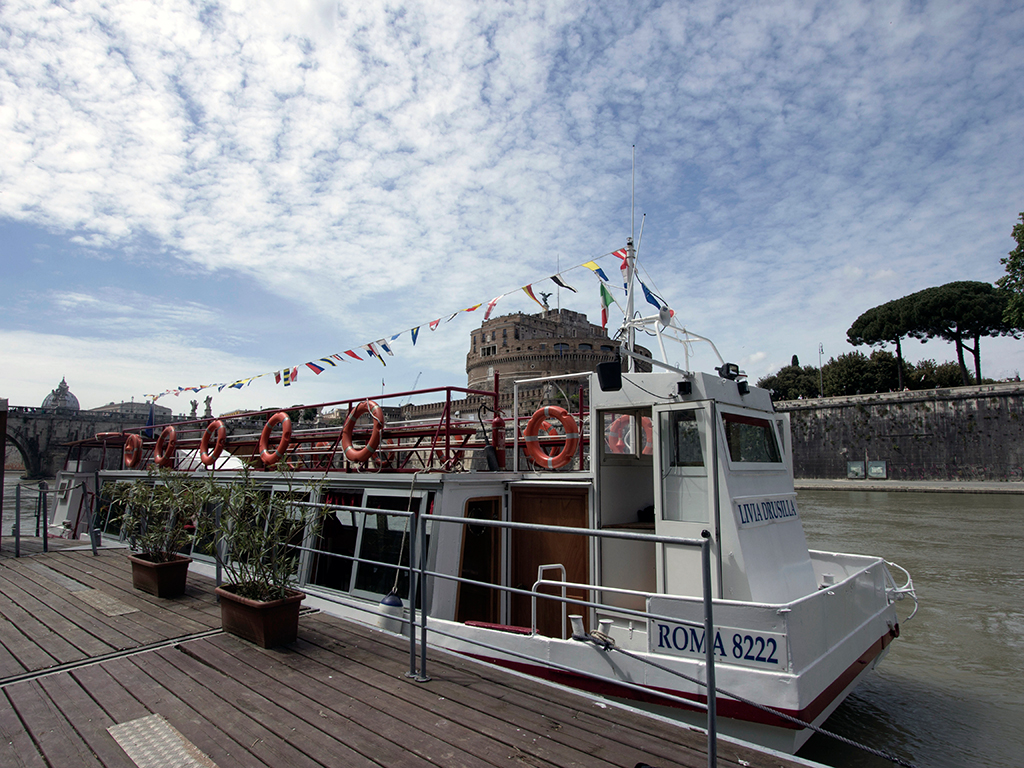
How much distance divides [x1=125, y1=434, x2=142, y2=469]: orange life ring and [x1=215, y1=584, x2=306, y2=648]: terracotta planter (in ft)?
30.8

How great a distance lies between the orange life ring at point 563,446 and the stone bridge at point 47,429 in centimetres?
7599

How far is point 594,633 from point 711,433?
6.69 feet

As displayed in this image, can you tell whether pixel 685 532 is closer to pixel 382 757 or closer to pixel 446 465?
pixel 446 465

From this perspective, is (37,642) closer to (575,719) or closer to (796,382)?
(575,719)

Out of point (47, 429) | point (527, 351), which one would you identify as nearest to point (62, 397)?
point (47, 429)

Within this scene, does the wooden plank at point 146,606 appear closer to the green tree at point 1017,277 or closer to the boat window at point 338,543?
the boat window at point 338,543

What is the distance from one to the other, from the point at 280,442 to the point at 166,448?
169 inches

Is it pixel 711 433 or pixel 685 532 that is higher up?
pixel 711 433

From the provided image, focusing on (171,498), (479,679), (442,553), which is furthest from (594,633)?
(171,498)

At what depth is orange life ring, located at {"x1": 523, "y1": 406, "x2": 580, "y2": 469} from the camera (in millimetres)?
6602

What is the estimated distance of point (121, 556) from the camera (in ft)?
28.0

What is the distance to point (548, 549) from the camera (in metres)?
6.55

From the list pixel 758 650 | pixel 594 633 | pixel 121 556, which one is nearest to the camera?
pixel 758 650

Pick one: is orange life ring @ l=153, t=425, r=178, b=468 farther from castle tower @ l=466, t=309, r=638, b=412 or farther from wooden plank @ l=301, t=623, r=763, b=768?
castle tower @ l=466, t=309, r=638, b=412
